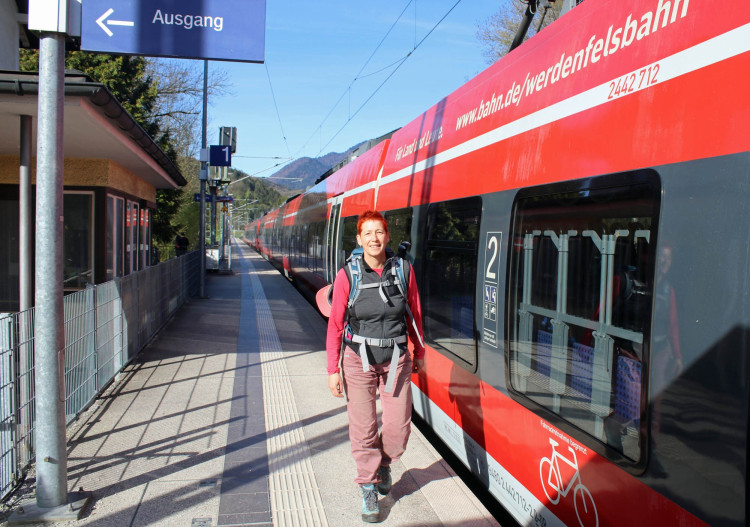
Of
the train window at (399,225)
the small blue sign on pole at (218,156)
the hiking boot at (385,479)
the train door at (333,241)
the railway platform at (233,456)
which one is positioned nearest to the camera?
the railway platform at (233,456)

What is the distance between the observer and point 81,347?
5.48 metres

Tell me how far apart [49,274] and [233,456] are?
73.8 inches

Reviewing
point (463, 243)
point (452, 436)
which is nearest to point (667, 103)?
point (463, 243)

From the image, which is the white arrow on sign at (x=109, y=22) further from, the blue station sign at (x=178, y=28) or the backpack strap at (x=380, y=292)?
the backpack strap at (x=380, y=292)

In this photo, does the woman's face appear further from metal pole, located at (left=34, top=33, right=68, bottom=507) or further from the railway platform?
metal pole, located at (left=34, top=33, right=68, bottom=507)

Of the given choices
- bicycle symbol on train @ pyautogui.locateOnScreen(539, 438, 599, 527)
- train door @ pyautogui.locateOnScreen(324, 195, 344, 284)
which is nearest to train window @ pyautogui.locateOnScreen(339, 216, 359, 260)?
train door @ pyautogui.locateOnScreen(324, 195, 344, 284)

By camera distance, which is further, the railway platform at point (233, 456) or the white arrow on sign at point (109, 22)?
the white arrow on sign at point (109, 22)

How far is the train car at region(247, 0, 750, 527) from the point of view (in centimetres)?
214

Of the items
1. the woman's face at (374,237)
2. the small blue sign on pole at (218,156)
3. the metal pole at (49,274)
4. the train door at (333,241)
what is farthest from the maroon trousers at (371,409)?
the small blue sign on pole at (218,156)

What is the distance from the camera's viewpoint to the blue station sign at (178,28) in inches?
199

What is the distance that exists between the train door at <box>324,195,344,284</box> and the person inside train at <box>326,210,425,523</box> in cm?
781

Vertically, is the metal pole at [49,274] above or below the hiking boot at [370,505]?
above

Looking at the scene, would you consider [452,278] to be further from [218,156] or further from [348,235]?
[218,156]

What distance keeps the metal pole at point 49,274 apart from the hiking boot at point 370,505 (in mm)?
1704
